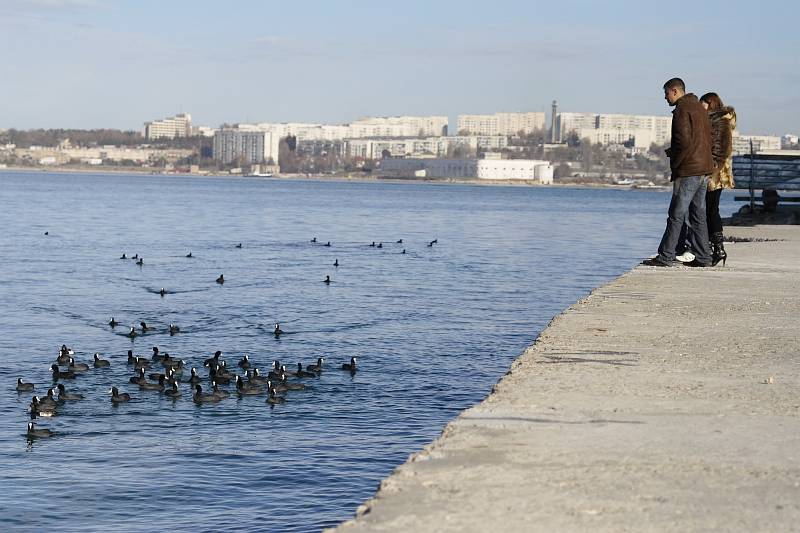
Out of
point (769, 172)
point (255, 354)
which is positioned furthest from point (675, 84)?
point (769, 172)

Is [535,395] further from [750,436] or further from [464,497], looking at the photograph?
[464,497]

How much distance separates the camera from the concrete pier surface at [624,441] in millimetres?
4934

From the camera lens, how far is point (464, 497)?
203 inches

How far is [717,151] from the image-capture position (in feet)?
52.5

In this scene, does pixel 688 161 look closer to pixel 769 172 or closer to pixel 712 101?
pixel 712 101

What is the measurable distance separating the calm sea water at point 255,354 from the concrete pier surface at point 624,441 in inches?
127

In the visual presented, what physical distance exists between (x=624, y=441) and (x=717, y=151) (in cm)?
1045

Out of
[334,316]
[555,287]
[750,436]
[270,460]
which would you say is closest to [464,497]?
[750,436]

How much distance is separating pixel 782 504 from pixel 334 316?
73.9 feet

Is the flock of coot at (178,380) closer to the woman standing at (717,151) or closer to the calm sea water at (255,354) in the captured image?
the calm sea water at (255,354)

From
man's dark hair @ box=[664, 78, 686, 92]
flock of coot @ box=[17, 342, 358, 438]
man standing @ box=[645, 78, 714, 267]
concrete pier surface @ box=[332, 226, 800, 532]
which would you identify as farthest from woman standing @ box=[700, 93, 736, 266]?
concrete pier surface @ box=[332, 226, 800, 532]

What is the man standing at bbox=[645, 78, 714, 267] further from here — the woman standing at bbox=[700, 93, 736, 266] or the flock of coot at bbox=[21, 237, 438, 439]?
the flock of coot at bbox=[21, 237, 438, 439]

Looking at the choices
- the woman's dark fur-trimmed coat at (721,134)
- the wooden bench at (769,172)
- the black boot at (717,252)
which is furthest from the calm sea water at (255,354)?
the wooden bench at (769,172)

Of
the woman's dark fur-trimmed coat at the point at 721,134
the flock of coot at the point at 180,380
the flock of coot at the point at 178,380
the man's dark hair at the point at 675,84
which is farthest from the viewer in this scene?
the flock of coot at the point at 180,380
